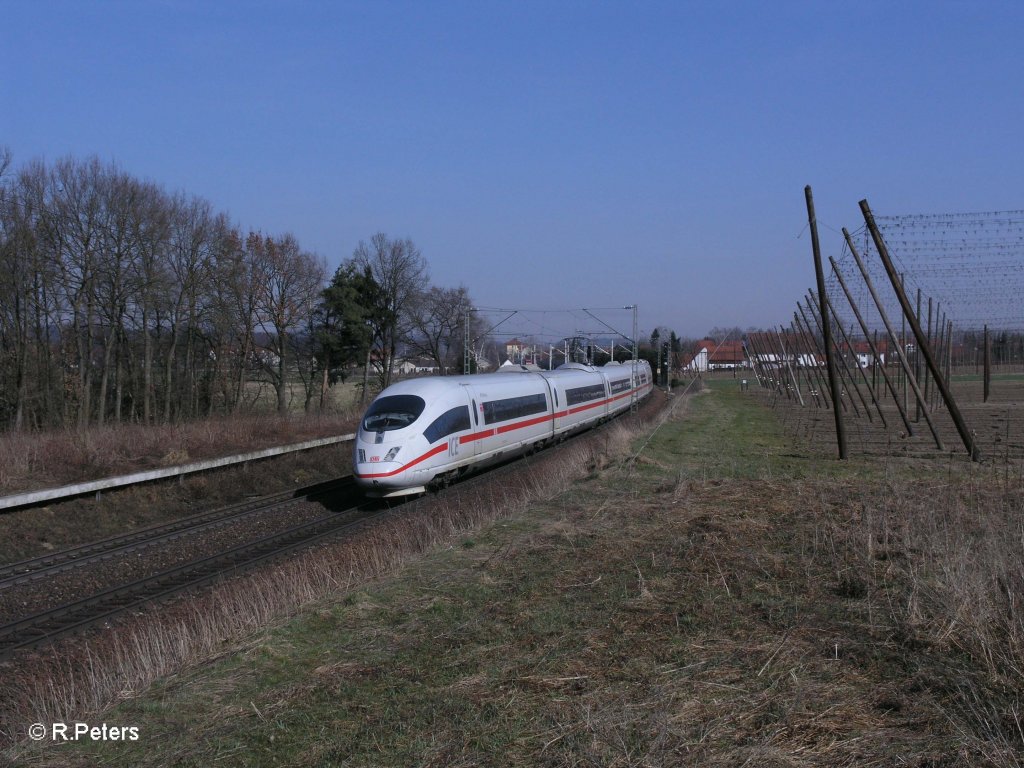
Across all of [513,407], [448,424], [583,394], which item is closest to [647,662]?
[448,424]

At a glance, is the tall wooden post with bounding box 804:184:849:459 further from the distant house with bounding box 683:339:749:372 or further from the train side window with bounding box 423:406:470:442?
the distant house with bounding box 683:339:749:372

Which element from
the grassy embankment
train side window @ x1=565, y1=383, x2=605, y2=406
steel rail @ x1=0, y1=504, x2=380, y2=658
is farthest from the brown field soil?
steel rail @ x1=0, y1=504, x2=380, y2=658

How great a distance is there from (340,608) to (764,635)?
4092 mm

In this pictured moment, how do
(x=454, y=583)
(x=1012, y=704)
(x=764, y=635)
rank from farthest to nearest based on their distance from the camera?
1. (x=454, y=583)
2. (x=764, y=635)
3. (x=1012, y=704)

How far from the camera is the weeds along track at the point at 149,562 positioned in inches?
435

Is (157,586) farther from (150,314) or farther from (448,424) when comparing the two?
(150,314)

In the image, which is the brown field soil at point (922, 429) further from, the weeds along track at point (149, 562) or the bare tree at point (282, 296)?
the bare tree at point (282, 296)

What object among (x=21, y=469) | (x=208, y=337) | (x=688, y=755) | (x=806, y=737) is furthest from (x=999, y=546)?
(x=208, y=337)

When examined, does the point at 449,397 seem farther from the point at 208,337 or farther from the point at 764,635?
the point at 208,337

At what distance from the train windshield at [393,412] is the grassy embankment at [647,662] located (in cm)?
766

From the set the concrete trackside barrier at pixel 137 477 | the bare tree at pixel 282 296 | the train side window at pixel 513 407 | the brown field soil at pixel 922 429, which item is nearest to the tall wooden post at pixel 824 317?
the brown field soil at pixel 922 429

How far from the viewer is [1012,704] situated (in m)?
5.00

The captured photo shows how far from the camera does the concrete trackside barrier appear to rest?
16.4 metres

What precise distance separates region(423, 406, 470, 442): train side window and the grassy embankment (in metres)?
7.72
